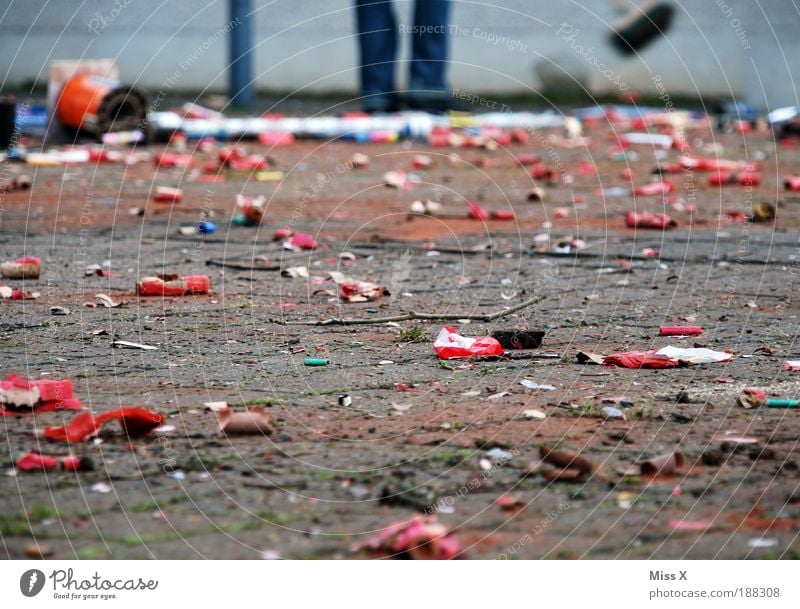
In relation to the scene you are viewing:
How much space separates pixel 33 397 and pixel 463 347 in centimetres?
157

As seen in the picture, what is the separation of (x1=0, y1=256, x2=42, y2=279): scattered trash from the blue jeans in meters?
6.95

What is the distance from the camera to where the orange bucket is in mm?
11805

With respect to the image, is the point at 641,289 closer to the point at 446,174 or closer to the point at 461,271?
the point at 461,271

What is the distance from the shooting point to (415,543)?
2979mm

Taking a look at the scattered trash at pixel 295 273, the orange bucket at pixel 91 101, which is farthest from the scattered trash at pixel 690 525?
the orange bucket at pixel 91 101

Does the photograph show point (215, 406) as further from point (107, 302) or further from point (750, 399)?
point (107, 302)

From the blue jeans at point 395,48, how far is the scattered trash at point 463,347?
8.26 meters

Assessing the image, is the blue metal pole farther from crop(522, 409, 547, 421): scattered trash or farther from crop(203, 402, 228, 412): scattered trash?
crop(522, 409, 547, 421): scattered trash

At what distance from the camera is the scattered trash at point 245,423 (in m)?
3.68

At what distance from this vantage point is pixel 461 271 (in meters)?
6.57

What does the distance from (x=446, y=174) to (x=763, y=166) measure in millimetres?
2838

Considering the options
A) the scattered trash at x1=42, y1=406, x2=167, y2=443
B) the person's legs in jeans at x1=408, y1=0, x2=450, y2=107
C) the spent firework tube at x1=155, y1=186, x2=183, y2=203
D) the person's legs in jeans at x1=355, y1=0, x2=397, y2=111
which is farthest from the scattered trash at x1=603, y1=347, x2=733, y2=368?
the person's legs in jeans at x1=408, y1=0, x2=450, y2=107

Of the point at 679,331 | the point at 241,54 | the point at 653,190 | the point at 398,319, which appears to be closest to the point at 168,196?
the point at 653,190
